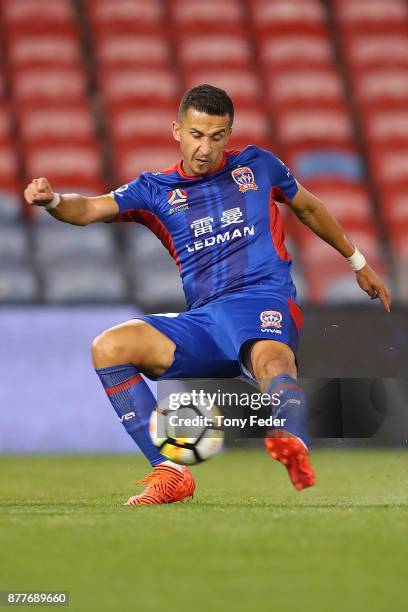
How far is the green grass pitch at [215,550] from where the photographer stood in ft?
9.14

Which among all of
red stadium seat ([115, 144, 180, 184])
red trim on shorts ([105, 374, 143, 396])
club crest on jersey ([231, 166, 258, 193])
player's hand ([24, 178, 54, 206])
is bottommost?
red trim on shorts ([105, 374, 143, 396])

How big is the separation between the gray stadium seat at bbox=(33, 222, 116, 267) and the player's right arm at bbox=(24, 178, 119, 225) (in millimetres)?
4063

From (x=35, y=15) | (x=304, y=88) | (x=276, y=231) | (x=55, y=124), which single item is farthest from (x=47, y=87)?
(x=276, y=231)

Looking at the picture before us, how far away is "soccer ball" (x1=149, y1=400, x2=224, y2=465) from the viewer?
181 inches

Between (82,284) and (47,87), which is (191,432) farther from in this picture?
(47,87)

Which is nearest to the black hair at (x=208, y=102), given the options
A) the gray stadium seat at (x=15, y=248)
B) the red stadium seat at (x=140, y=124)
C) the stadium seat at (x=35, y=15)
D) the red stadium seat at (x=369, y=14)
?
the gray stadium seat at (x=15, y=248)

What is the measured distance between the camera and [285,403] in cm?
450

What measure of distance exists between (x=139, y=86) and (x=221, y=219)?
29.6 feet

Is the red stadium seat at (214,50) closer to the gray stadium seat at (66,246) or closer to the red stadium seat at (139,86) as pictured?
the red stadium seat at (139,86)

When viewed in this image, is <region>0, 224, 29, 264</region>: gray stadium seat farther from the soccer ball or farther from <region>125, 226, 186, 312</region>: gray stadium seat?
the soccer ball

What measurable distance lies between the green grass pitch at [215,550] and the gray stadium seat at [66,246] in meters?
3.88

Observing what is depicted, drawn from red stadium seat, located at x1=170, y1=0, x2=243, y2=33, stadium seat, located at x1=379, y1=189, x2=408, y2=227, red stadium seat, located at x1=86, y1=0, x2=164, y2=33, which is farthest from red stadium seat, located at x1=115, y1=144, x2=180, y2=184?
stadium seat, located at x1=379, y1=189, x2=408, y2=227

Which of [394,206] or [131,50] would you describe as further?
[131,50]

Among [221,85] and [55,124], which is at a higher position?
[221,85]
